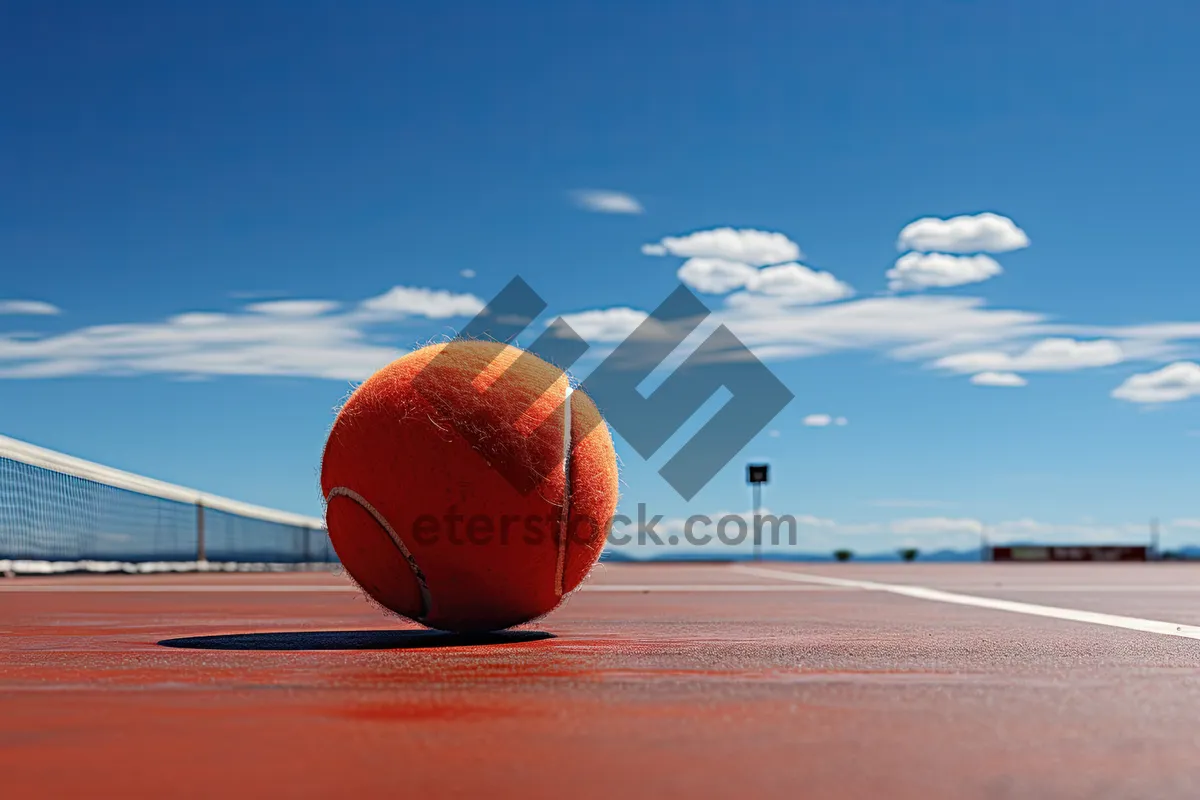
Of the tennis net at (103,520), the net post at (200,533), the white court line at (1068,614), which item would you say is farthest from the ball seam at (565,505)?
the net post at (200,533)

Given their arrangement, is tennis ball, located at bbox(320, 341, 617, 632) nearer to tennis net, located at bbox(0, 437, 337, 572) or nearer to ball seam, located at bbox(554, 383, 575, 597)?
ball seam, located at bbox(554, 383, 575, 597)

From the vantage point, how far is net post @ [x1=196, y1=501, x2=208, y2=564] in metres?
23.3

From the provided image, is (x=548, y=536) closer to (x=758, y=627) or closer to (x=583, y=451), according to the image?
(x=583, y=451)

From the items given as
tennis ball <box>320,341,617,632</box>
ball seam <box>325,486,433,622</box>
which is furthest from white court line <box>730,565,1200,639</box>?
ball seam <box>325,486,433,622</box>

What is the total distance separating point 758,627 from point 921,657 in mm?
1931

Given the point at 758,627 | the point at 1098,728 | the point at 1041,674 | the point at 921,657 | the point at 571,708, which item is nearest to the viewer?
the point at 1098,728

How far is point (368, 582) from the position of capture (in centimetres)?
536

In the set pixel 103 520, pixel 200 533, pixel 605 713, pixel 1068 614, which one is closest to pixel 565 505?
pixel 605 713

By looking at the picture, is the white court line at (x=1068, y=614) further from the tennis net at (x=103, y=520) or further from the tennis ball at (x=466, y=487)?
the tennis net at (x=103, y=520)

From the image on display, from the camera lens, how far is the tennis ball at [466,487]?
16.4 feet

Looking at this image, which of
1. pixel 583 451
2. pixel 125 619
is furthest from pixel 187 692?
pixel 125 619

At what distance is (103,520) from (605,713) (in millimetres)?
19538

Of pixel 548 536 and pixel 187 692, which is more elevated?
pixel 548 536

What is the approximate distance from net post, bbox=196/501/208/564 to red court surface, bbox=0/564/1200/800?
18.0 m
